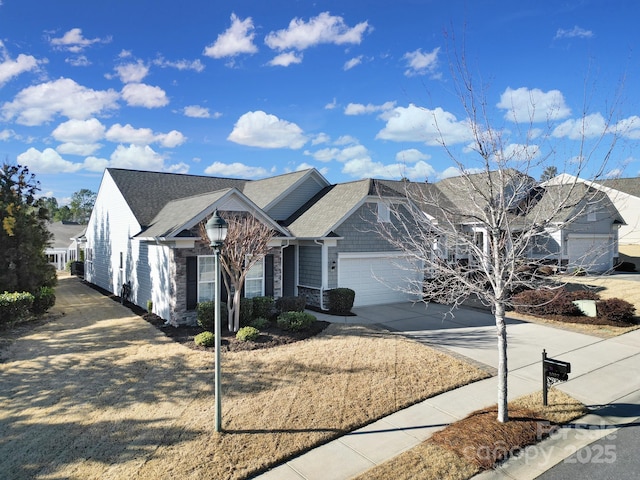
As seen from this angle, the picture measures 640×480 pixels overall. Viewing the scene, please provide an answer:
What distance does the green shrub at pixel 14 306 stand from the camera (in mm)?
13523

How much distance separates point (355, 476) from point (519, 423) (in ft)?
10.7

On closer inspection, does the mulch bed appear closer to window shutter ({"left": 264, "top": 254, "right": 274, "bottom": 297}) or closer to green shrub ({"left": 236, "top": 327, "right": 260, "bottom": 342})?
green shrub ({"left": 236, "top": 327, "right": 260, "bottom": 342})

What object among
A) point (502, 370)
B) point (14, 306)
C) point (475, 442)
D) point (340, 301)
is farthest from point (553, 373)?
point (14, 306)

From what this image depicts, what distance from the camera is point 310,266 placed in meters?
16.7

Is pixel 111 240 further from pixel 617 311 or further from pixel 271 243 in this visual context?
pixel 617 311

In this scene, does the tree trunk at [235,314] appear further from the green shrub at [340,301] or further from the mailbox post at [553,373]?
the mailbox post at [553,373]

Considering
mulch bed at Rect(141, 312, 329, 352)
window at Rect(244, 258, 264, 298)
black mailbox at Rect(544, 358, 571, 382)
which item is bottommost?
mulch bed at Rect(141, 312, 329, 352)

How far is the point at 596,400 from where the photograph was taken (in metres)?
7.94

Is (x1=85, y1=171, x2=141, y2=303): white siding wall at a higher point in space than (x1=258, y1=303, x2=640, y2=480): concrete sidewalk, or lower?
higher

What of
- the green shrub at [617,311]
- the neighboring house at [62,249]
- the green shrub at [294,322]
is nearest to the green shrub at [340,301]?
the green shrub at [294,322]

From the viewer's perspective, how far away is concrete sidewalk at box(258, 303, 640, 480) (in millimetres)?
5875

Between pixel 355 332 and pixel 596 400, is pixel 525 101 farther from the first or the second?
pixel 355 332

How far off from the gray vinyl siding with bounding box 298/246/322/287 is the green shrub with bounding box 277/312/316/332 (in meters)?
3.80

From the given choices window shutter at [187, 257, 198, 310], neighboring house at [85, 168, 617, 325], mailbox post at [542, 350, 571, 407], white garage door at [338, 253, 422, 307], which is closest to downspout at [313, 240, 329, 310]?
neighboring house at [85, 168, 617, 325]
